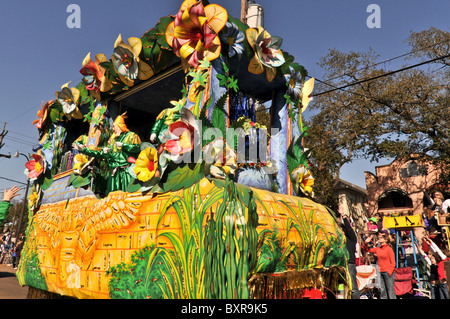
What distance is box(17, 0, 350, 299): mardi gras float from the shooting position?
142 inches

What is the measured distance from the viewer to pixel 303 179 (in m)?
4.97

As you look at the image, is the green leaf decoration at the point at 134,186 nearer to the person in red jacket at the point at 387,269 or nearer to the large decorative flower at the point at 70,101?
the large decorative flower at the point at 70,101

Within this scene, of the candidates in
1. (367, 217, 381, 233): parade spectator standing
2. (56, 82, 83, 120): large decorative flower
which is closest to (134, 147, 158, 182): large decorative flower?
(56, 82, 83, 120): large decorative flower

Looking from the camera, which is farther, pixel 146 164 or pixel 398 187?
pixel 398 187

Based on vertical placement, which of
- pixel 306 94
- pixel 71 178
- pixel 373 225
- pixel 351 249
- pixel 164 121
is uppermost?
pixel 306 94

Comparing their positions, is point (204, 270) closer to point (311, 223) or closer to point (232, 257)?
point (232, 257)

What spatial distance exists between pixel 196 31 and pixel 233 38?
432 millimetres

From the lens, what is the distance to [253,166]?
4.42m

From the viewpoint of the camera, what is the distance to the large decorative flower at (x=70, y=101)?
6414 mm

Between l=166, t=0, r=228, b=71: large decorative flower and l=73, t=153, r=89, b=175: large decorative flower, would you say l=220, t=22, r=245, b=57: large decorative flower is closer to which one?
l=166, t=0, r=228, b=71: large decorative flower

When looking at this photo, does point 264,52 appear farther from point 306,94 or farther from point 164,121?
point 164,121

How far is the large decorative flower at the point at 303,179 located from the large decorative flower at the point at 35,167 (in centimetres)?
491

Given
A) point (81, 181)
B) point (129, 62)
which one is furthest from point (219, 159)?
point (81, 181)

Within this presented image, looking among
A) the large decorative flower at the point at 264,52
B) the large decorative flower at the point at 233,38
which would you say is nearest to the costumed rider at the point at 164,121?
the large decorative flower at the point at 233,38
